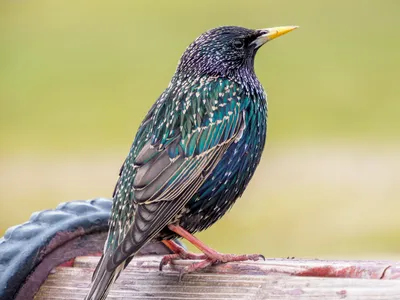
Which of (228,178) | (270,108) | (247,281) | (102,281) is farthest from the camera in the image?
(270,108)

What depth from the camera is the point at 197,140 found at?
4.23m

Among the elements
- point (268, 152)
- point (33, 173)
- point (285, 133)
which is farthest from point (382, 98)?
point (33, 173)

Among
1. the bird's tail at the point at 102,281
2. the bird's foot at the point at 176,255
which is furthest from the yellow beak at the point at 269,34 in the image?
the bird's tail at the point at 102,281

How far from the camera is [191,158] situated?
4.20 m

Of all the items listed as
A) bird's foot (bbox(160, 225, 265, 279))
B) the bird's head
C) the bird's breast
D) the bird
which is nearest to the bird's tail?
the bird

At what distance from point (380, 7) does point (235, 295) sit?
2976 cm

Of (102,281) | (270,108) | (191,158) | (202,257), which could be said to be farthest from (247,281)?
(270,108)

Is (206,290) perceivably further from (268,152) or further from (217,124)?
(268,152)

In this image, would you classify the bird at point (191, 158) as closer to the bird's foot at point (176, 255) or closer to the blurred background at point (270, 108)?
the bird's foot at point (176, 255)

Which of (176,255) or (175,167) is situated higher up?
(175,167)

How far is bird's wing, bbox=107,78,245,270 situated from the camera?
396cm

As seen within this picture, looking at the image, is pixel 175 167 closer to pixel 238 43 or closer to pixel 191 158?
pixel 191 158

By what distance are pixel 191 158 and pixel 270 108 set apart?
18.9m

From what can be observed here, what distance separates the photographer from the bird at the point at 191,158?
399 cm
